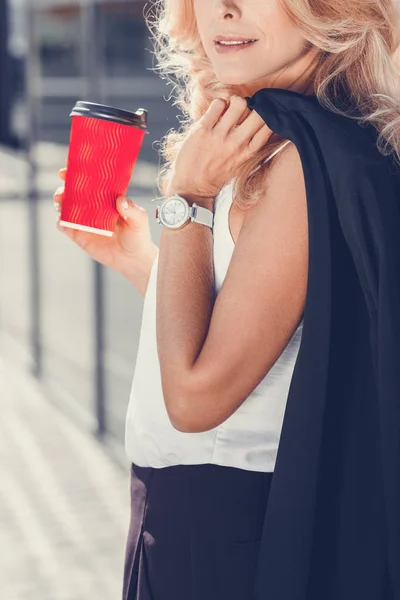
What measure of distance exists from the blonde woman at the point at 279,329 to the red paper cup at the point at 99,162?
0.20 m

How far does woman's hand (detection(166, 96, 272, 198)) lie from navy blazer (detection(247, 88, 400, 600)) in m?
0.04

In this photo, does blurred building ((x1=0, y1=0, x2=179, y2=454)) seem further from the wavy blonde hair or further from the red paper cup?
the wavy blonde hair

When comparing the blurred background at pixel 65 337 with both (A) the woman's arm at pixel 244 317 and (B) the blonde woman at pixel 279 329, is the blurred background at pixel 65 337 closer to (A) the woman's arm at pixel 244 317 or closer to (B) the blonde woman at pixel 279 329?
(B) the blonde woman at pixel 279 329

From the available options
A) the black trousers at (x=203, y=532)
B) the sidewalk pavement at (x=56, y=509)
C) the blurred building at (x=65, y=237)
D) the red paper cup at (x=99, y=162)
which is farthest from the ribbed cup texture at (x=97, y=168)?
the sidewalk pavement at (x=56, y=509)

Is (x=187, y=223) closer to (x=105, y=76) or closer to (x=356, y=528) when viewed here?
(x=356, y=528)

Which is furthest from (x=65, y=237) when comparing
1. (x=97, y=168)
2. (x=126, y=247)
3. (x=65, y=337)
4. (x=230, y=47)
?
(x=230, y=47)

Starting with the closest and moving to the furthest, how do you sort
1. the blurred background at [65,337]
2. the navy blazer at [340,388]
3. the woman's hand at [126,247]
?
the navy blazer at [340,388]
the woman's hand at [126,247]
the blurred background at [65,337]

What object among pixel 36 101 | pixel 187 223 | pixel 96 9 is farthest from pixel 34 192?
pixel 187 223

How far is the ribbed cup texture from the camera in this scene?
5.52 ft

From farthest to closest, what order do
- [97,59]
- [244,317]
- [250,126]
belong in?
[97,59]
[250,126]
[244,317]

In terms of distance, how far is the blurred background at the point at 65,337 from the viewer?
11.6ft

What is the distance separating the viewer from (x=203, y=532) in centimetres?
149

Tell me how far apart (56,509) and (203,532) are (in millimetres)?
2490

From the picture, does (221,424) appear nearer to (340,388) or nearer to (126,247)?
(340,388)
